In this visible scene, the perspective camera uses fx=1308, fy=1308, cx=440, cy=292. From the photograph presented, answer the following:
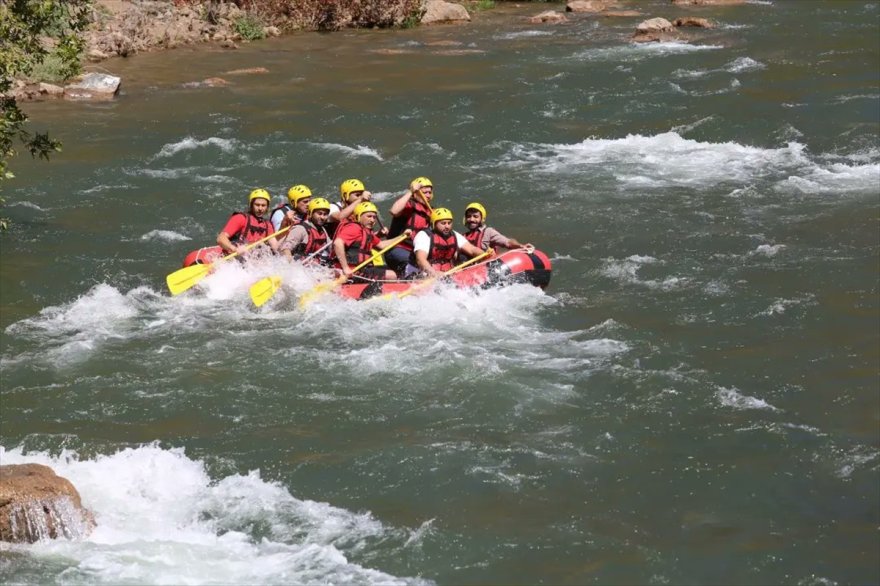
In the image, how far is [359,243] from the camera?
1409cm

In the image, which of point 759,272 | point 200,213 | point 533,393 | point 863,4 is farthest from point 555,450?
point 863,4

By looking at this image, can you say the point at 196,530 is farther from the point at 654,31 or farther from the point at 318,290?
the point at 654,31

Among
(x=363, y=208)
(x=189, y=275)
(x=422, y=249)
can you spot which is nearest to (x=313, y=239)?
(x=363, y=208)

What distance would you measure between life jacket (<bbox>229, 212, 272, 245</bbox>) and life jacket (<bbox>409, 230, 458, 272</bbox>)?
185 centimetres

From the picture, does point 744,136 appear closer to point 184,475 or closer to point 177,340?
point 177,340

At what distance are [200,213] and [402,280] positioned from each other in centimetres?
466

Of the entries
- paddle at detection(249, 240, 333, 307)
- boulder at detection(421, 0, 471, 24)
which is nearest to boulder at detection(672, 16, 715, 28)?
boulder at detection(421, 0, 471, 24)

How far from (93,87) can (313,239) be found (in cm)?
1036

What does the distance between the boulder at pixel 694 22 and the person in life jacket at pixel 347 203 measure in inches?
597

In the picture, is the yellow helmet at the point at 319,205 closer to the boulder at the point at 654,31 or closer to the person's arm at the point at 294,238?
the person's arm at the point at 294,238

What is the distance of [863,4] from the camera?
28.7m

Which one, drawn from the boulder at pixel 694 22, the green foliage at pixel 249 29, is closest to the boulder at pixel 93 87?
the green foliage at pixel 249 29

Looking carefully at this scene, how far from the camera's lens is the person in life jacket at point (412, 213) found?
14.4m

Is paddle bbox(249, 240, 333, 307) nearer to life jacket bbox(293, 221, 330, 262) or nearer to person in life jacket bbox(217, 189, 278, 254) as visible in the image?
life jacket bbox(293, 221, 330, 262)
